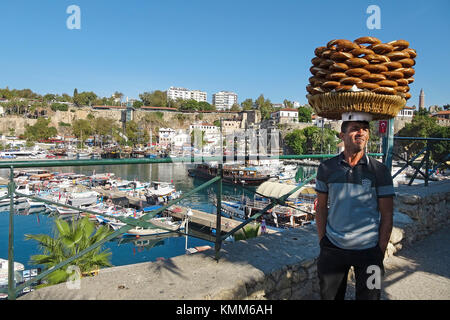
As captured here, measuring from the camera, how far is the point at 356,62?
1748 millimetres

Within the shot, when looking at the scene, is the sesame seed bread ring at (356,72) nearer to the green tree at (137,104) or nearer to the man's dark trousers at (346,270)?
the man's dark trousers at (346,270)

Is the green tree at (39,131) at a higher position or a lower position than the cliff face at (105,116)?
lower

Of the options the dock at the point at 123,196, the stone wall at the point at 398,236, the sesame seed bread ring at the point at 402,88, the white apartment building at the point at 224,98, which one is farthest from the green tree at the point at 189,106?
the sesame seed bread ring at the point at 402,88

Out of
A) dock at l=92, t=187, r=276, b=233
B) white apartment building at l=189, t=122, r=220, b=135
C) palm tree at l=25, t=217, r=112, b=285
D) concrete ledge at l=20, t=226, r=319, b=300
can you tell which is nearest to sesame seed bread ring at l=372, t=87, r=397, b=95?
concrete ledge at l=20, t=226, r=319, b=300

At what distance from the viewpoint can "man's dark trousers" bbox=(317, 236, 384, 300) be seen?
1730 mm

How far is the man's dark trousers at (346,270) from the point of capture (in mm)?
1730

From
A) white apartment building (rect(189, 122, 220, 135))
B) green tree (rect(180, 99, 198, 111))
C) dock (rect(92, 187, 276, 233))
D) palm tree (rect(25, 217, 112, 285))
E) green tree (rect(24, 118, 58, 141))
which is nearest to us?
palm tree (rect(25, 217, 112, 285))

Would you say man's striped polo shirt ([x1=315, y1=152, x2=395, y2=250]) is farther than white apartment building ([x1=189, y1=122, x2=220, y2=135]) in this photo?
No

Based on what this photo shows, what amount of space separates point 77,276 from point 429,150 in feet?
18.4

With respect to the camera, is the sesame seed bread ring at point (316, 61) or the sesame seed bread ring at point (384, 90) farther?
the sesame seed bread ring at point (316, 61)

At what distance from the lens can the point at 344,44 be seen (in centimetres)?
182

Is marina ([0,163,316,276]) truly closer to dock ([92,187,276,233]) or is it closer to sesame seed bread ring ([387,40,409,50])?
dock ([92,187,276,233])

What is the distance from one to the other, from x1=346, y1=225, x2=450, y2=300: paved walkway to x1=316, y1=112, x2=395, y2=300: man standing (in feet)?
3.91
